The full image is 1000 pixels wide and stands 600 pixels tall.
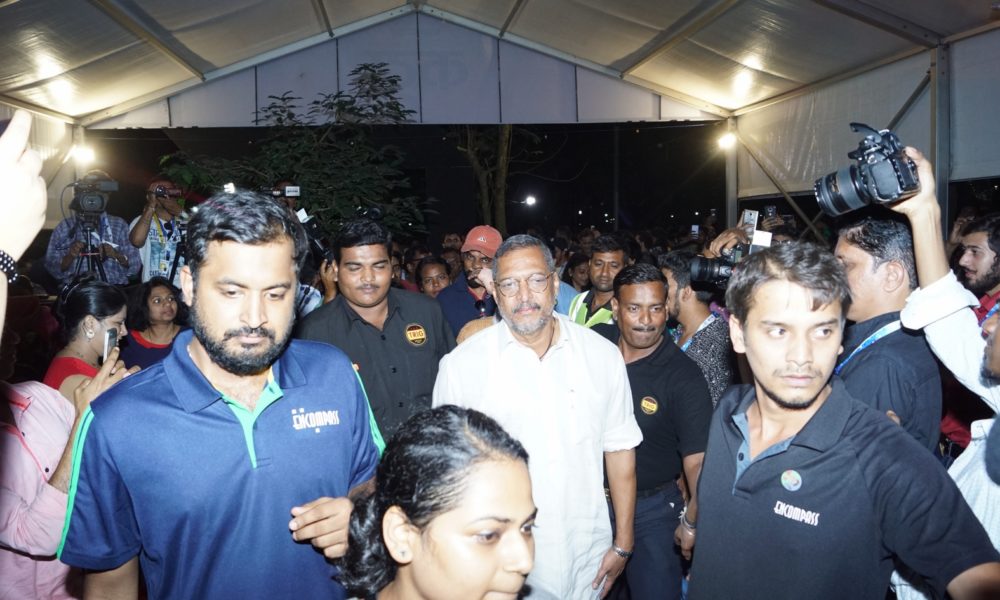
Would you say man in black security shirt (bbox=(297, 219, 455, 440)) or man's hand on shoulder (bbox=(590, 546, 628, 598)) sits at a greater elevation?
man in black security shirt (bbox=(297, 219, 455, 440))

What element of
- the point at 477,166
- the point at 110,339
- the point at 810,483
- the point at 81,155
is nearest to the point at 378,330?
the point at 110,339

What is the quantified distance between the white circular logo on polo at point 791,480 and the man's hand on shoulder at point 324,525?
1.23 meters

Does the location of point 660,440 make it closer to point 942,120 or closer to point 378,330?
point 378,330

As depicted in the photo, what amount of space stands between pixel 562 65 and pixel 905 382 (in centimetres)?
1005

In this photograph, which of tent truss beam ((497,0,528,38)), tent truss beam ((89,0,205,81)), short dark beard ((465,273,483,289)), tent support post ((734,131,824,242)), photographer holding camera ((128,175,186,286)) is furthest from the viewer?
tent truss beam ((497,0,528,38))

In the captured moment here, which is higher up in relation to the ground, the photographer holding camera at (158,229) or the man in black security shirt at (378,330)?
the photographer holding camera at (158,229)

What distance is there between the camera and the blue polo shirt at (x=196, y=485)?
1737 mm

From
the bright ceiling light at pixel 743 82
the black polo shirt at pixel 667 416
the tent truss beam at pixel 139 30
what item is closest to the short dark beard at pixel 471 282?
the black polo shirt at pixel 667 416

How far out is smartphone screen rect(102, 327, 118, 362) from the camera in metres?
3.15

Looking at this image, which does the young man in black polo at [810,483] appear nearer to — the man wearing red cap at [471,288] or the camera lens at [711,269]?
the camera lens at [711,269]

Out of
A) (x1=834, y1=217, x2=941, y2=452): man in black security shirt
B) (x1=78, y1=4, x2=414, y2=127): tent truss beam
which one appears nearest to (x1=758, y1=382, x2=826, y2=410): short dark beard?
(x1=834, y1=217, x2=941, y2=452): man in black security shirt

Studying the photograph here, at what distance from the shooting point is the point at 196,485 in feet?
5.80

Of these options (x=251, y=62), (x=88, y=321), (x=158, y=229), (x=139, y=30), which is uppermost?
(x=251, y=62)

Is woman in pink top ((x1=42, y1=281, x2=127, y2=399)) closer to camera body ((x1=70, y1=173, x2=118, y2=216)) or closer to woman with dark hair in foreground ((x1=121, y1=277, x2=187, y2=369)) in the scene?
woman with dark hair in foreground ((x1=121, y1=277, x2=187, y2=369))
